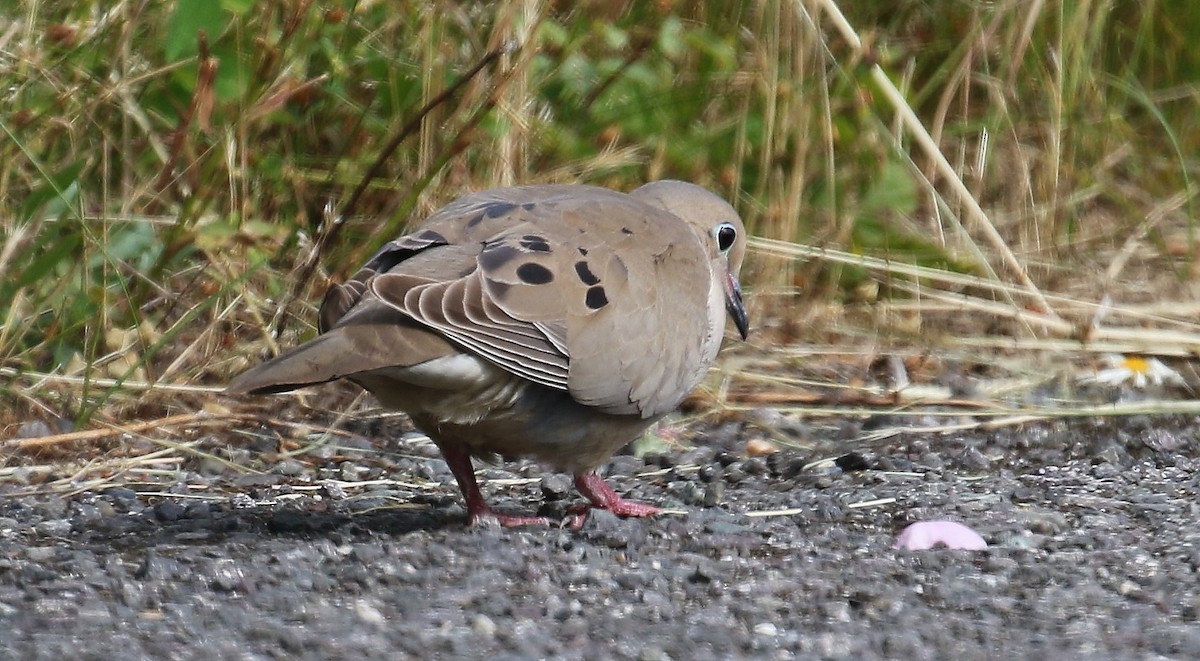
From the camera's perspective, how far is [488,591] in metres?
3.43

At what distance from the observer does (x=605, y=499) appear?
4.38m

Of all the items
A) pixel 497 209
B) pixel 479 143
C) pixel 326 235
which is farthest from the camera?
pixel 479 143

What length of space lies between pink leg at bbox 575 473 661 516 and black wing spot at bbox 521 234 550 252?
679mm

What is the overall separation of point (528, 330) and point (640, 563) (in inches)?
23.2

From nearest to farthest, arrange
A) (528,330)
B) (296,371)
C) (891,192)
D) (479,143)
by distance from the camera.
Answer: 1. (296,371)
2. (528,330)
3. (479,143)
4. (891,192)

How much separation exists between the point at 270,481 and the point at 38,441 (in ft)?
2.18

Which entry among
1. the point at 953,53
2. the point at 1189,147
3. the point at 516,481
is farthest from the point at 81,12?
the point at 1189,147

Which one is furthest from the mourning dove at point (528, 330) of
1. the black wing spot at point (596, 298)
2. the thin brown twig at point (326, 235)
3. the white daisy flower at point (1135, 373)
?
the white daisy flower at point (1135, 373)

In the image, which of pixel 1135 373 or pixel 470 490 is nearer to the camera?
pixel 470 490

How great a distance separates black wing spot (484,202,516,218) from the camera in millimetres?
4160

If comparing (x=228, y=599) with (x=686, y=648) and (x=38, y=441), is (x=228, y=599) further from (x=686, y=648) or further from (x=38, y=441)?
(x=38, y=441)

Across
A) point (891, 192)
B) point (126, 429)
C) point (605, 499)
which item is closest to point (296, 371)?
point (605, 499)

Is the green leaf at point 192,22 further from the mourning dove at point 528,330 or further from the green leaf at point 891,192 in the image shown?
the green leaf at point 891,192

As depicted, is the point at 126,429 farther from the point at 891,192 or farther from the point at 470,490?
the point at 891,192
